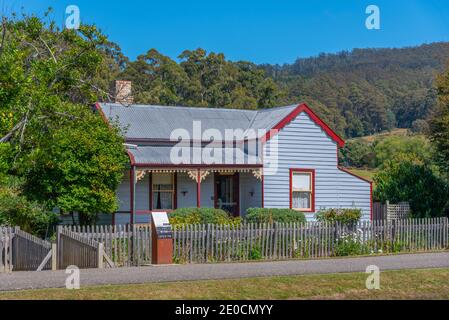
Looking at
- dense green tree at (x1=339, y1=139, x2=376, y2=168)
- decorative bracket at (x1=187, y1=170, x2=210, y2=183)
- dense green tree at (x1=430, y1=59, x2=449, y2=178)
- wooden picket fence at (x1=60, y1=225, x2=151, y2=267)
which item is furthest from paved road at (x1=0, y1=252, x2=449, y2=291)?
dense green tree at (x1=339, y1=139, x2=376, y2=168)

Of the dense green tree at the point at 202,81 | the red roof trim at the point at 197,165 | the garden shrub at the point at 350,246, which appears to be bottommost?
the garden shrub at the point at 350,246

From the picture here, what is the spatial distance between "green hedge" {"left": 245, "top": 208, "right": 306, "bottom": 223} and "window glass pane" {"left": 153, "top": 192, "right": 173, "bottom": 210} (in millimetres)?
3424

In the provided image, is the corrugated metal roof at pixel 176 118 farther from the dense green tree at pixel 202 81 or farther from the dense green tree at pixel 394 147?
the dense green tree at pixel 394 147

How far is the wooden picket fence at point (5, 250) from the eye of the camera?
2244cm

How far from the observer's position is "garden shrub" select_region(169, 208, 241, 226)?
27.6m

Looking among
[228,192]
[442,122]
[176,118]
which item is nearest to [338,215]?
[228,192]

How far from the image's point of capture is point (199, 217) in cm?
2806

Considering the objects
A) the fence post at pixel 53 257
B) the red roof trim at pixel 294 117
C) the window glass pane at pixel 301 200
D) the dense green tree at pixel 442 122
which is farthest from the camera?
the dense green tree at pixel 442 122

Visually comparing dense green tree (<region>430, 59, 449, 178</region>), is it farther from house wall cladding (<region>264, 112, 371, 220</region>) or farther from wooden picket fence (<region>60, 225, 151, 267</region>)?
wooden picket fence (<region>60, 225, 151, 267</region>)

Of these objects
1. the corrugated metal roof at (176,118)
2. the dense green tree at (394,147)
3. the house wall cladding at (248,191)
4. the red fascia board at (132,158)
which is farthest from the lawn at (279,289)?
the dense green tree at (394,147)

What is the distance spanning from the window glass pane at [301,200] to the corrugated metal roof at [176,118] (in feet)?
9.89

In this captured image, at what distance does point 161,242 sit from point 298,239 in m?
5.14

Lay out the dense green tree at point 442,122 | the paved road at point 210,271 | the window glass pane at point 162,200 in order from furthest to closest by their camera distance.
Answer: the dense green tree at point 442,122, the window glass pane at point 162,200, the paved road at point 210,271

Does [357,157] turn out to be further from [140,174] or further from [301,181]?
[140,174]
